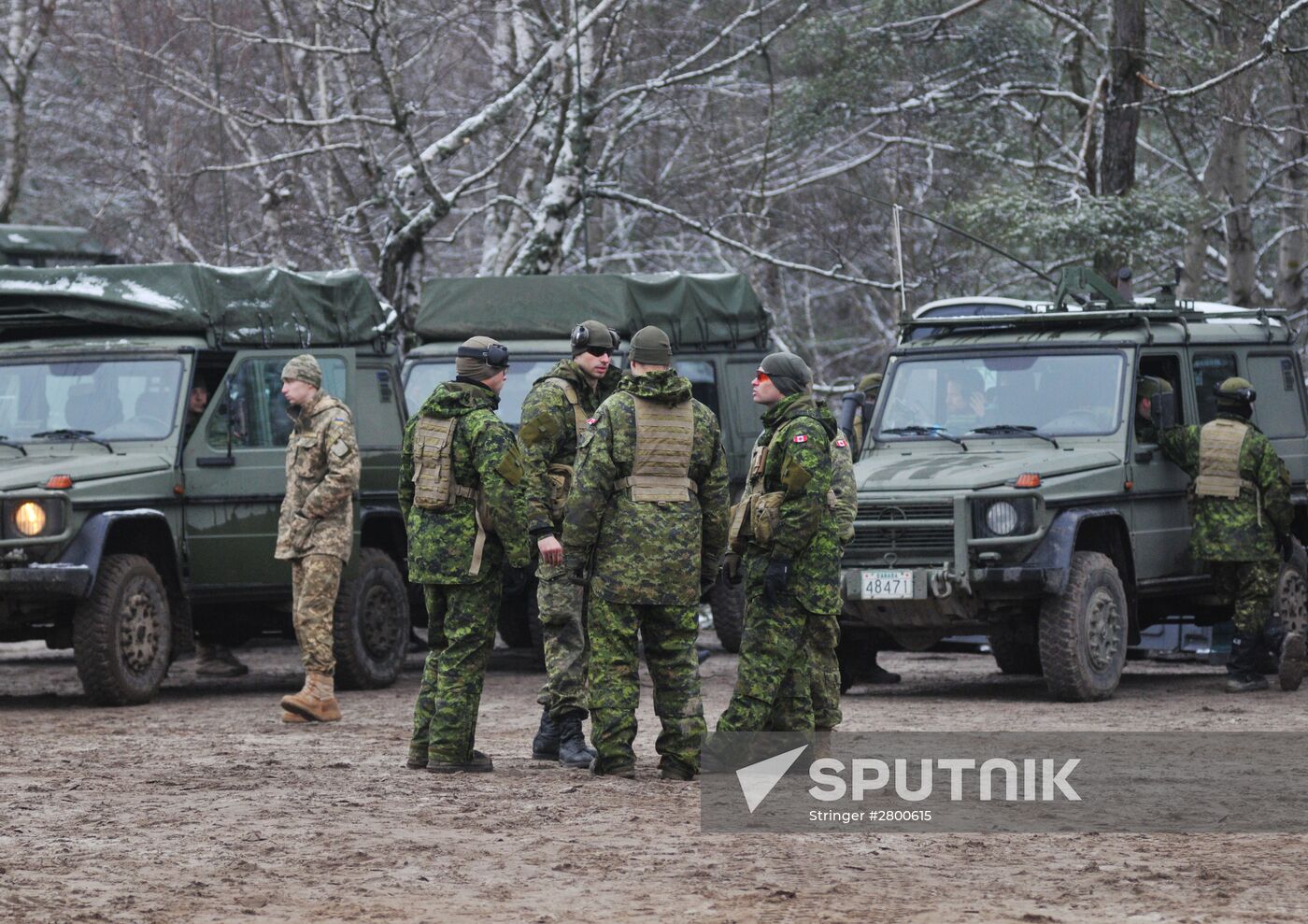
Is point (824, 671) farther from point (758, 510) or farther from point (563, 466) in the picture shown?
point (563, 466)

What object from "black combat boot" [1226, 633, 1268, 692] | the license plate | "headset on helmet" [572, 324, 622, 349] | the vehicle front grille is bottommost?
"black combat boot" [1226, 633, 1268, 692]

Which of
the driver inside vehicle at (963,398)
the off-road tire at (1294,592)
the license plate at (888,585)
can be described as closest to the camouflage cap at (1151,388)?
the driver inside vehicle at (963,398)

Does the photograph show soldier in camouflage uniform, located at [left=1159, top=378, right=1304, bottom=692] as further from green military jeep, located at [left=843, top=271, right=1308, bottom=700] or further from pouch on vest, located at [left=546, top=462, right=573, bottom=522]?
pouch on vest, located at [left=546, top=462, right=573, bottom=522]

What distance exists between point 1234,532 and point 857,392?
7.14 ft

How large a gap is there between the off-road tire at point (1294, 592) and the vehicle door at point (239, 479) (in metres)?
5.67

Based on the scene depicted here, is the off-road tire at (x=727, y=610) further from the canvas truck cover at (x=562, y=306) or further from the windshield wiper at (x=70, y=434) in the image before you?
the windshield wiper at (x=70, y=434)

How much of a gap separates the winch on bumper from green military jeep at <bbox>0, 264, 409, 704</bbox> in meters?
3.01

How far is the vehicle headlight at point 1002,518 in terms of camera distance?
1041cm

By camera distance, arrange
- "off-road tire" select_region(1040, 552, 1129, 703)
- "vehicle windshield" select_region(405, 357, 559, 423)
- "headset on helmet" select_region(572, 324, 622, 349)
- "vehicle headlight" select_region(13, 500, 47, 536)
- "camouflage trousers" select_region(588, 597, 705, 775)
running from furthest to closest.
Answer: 1. "vehicle windshield" select_region(405, 357, 559, 423)
2. "off-road tire" select_region(1040, 552, 1129, 703)
3. "vehicle headlight" select_region(13, 500, 47, 536)
4. "headset on helmet" select_region(572, 324, 622, 349)
5. "camouflage trousers" select_region(588, 597, 705, 775)

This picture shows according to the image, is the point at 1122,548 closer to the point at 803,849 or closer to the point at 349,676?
the point at 349,676

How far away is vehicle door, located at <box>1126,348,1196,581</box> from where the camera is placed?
11148 millimetres

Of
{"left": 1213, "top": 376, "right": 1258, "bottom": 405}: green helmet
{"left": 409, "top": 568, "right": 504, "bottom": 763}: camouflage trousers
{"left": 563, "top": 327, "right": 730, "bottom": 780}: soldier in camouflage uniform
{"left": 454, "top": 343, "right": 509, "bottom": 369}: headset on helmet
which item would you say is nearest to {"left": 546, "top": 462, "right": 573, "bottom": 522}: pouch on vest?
{"left": 409, "top": 568, "right": 504, "bottom": 763}: camouflage trousers

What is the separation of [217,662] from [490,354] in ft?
19.7

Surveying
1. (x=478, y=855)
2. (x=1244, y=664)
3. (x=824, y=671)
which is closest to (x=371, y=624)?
(x=824, y=671)
